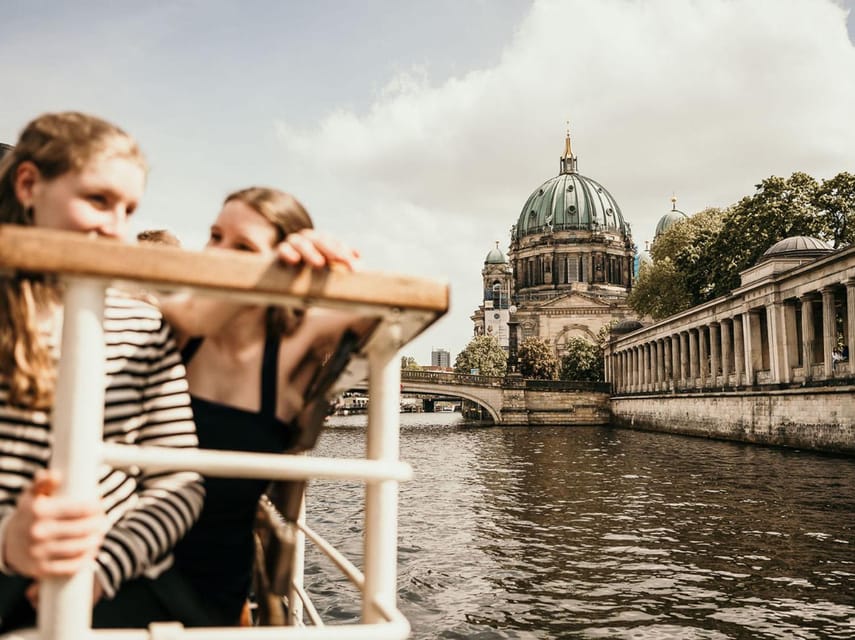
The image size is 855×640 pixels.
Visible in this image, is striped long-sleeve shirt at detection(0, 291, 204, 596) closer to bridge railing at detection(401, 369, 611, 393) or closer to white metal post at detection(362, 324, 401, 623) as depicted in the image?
white metal post at detection(362, 324, 401, 623)

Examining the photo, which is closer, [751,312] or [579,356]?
[751,312]

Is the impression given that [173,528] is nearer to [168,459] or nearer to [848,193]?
[168,459]

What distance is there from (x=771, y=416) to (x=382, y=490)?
92.4 feet

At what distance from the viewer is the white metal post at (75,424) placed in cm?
118

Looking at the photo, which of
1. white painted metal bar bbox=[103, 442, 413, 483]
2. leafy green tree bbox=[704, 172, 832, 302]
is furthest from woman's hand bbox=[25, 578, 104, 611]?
leafy green tree bbox=[704, 172, 832, 302]

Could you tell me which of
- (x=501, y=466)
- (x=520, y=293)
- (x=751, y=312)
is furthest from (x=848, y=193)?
(x=520, y=293)

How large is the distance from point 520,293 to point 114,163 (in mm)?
107131

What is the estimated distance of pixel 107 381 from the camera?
64.7 inches

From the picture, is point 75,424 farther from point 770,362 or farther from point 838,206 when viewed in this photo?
point 838,206

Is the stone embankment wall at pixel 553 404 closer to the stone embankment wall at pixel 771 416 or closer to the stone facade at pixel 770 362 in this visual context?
the stone facade at pixel 770 362

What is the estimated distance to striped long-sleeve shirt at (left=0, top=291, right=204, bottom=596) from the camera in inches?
58.8

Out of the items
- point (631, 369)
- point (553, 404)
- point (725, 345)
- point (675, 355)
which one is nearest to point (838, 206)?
point (725, 345)

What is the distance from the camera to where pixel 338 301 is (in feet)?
4.41

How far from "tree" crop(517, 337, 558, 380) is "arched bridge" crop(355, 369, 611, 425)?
1664 centimetres
